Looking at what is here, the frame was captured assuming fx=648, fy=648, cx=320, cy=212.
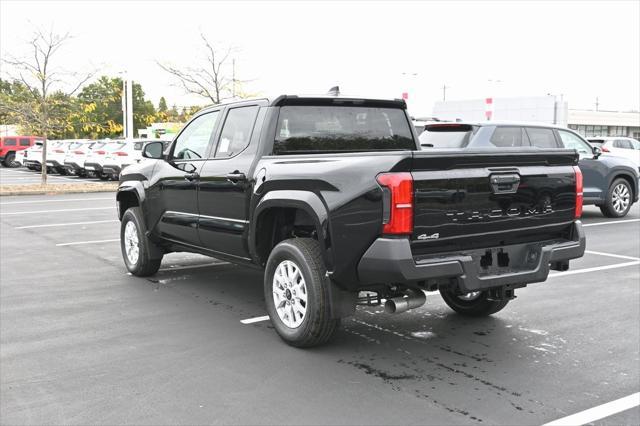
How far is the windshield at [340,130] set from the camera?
18.9 feet

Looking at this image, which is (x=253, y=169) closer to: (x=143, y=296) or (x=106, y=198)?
(x=143, y=296)

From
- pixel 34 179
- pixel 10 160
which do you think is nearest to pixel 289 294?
pixel 34 179

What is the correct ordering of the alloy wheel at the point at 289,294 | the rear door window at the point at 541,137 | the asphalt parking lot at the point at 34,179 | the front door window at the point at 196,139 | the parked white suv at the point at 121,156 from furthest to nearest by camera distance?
the asphalt parking lot at the point at 34,179 → the parked white suv at the point at 121,156 → the rear door window at the point at 541,137 → the front door window at the point at 196,139 → the alloy wheel at the point at 289,294

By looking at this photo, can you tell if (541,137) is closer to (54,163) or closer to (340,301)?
(340,301)

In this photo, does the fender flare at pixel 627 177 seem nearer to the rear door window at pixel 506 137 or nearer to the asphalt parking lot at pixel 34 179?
the rear door window at pixel 506 137

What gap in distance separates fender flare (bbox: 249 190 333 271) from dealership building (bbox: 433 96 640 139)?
61.8 m

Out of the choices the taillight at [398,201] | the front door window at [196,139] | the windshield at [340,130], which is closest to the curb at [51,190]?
the front door window at [196,139]

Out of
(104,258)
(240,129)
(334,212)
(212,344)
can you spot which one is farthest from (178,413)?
(104,258)

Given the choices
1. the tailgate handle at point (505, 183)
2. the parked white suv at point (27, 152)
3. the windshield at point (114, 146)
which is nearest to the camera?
the tailgate handle at point (505, 183)

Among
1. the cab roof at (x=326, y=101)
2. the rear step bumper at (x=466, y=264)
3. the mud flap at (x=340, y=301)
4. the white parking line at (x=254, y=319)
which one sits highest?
the cab roof at (x=326, y=101)

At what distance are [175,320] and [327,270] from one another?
6.24ft

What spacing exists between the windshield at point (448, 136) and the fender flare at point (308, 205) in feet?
20.4

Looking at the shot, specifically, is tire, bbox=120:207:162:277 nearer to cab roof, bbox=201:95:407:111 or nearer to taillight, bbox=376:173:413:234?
cab roof, bbox=201:95:407:111

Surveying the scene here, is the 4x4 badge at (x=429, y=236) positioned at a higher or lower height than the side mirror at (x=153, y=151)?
lower
